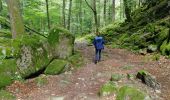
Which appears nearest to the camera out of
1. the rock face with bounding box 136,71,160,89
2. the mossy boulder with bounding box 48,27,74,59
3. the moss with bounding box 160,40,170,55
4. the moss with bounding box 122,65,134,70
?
the rock face with bounding box 136,71,160,89

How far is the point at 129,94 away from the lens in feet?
37.2

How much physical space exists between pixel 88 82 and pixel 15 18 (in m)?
5.34

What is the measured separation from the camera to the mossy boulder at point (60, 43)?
51.5ft

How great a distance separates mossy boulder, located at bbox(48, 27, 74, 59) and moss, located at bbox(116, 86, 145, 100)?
538 cm

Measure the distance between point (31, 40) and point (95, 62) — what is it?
14.5ft

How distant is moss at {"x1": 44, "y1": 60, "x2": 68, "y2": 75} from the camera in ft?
46.7

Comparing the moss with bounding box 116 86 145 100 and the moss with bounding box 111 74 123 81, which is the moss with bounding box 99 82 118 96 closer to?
the moss with bounding box 116 86 145 100

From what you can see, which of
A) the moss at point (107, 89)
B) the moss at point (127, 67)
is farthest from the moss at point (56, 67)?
the moss at point (127, 67)

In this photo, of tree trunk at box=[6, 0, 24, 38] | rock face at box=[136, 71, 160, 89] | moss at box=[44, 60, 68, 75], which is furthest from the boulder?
rock face at box=[136, 71, 160, 89]

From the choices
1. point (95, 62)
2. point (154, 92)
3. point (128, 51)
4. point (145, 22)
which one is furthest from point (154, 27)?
point (154, 92)

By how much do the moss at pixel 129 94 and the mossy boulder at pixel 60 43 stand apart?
5382 mm

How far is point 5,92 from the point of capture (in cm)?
1193

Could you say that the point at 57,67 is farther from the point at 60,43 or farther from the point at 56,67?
the point at 60,43

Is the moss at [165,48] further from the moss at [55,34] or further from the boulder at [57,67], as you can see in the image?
the boulder at [57,67]
